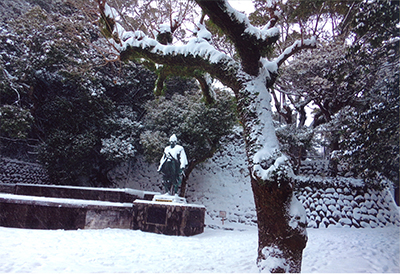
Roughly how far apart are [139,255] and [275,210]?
2.45 m

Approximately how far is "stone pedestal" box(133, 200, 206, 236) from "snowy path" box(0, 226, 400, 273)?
34.2 inches

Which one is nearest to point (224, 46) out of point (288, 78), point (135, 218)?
point (288, 78)

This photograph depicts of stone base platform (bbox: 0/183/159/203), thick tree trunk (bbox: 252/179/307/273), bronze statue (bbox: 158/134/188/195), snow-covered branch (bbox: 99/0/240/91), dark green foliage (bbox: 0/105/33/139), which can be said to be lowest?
stone base platform (bbox: 0/183/159/203)

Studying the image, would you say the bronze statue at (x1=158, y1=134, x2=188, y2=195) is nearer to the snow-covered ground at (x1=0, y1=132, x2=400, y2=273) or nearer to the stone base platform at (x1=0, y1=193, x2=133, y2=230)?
the snow-covered ground at (x1=0, y1=132, x2=400, y2=273)

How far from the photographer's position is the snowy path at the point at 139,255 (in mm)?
3402

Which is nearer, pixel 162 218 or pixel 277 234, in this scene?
pixel 277 234

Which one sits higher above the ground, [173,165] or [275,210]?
[173,165]

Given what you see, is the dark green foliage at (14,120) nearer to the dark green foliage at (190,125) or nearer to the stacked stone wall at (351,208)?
the dark green foliage at (190,125)

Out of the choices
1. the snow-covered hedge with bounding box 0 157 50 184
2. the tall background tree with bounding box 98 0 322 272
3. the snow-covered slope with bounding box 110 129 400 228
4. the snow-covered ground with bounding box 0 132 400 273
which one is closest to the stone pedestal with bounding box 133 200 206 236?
the snow-covered ground with bounding box 0 132 400 273

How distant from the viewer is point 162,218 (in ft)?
22.8

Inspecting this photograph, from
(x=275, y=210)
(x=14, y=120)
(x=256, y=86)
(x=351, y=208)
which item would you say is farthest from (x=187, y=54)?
(x=14, y=120)

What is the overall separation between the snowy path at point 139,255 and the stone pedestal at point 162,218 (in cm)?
87

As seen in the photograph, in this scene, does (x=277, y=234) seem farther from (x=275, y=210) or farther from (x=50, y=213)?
(x=50, y=213)

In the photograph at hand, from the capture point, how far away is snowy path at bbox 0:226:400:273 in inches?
134
